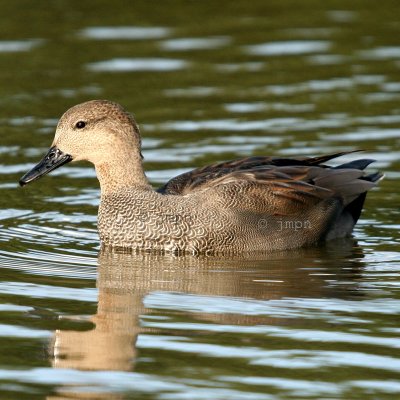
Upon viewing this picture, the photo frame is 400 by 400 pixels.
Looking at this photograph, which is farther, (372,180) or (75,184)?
(75,184)

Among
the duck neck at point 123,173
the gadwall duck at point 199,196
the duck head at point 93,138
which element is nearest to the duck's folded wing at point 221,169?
the gadwall duck at point 199,196

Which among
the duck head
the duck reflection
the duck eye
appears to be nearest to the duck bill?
the duck head

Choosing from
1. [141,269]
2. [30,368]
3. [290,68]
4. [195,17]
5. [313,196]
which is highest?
[195,17]

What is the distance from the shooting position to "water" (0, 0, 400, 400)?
7625 mm

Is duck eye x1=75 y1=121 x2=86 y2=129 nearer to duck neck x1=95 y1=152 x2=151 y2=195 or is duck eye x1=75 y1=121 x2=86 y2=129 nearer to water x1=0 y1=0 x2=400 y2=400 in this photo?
duck neck x1=95 y1=152 x2=151 y2=195

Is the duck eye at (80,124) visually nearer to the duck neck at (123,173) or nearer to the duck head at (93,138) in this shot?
the duck head at (93,138)

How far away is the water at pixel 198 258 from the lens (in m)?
7.62

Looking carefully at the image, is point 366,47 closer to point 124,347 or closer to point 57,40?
point 57,40

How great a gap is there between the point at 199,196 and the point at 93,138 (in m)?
1.05

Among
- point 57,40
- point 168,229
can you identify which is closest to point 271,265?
point 168,229

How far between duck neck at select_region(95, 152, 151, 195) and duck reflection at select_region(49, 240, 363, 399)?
66cm

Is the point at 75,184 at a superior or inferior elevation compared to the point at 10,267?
superior

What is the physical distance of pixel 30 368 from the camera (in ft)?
25.1

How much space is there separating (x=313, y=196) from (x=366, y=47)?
22.3ft
